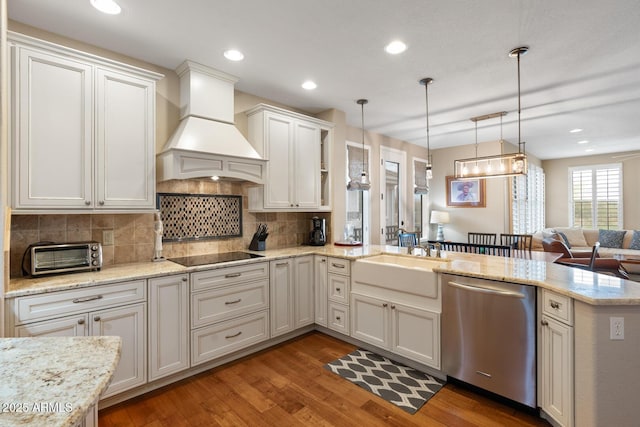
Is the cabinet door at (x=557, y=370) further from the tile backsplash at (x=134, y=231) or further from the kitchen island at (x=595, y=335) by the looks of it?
the tile backsplash at (x=134, y=231)

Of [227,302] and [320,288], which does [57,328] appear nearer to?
[227,302]

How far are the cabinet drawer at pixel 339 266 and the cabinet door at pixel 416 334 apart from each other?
0.61 metres

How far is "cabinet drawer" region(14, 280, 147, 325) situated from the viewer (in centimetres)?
189

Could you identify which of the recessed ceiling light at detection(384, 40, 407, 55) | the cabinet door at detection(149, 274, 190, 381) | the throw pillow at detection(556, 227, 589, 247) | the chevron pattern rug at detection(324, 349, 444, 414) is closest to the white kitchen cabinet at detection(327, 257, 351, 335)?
the chevron pattern rug at detection(324, 349, 444, 414)

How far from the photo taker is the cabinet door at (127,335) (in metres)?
2.16

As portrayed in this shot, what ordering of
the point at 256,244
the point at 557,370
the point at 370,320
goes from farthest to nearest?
the point at 256,244 → the point at 370,320 → the point at 557,370

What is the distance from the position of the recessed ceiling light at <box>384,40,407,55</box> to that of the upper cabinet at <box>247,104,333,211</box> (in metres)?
1.36

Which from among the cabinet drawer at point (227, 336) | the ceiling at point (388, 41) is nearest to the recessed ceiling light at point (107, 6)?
the ceiling at point (388, 41)

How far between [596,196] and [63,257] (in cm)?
1028

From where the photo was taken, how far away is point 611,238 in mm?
6738

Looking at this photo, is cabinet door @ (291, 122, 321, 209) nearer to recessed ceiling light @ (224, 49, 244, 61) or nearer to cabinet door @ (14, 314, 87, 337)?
recessed ceiling light @ (224, 49, 244, 61)

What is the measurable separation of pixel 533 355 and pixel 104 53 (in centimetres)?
402

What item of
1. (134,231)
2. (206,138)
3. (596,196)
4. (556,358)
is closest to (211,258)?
(134,231)

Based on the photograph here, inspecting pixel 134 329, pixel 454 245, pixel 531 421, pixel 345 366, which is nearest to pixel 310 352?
pixel 345 366
